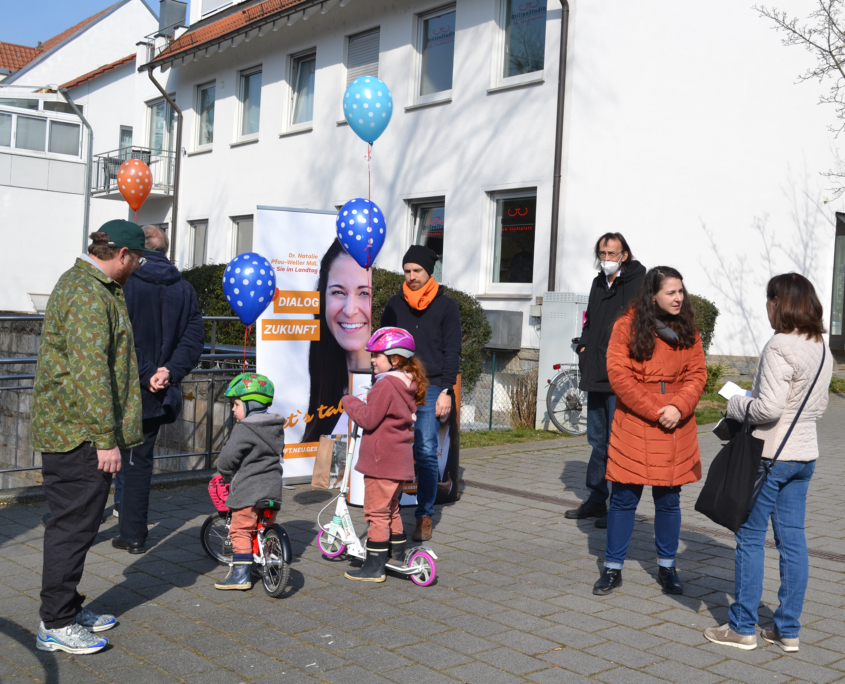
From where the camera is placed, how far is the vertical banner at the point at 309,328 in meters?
7.60

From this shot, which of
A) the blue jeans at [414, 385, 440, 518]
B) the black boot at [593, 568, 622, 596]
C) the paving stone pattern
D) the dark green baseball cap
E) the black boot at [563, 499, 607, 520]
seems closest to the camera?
the paving stone pattern

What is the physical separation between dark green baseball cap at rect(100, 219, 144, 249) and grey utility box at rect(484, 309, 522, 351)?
32.6 ft

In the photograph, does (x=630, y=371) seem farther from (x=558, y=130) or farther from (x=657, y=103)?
(x=657, y=103)

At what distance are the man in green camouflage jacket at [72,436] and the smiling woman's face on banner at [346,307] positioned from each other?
3.79 metres

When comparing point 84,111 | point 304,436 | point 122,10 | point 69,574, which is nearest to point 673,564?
point 69,574

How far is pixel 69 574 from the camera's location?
399 cm

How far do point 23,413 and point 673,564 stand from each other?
33.9 feet

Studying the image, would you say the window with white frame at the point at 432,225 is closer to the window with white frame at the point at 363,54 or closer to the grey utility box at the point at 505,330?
the grey utility box at the point at 505,330

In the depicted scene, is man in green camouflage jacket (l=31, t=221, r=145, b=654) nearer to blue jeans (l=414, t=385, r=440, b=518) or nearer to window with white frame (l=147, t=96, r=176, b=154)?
blue jeans (l=414, t=385, r=440, b=518)

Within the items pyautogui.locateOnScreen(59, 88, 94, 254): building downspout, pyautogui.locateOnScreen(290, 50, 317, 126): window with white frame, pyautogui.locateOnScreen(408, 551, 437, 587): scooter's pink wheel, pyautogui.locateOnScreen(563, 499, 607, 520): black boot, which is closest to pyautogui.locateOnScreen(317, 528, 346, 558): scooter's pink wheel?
pyautogui.locateOnScreen(408, 551, 437, 587): scooter's pink wheel

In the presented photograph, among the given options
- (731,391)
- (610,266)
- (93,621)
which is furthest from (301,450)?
(731,391)

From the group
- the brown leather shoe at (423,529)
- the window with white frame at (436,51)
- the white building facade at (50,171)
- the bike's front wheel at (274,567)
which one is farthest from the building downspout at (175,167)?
the bike's front wheel at (274,567)

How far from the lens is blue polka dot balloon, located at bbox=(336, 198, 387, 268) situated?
720 cm

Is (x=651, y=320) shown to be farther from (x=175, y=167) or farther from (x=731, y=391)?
(x=175, y=167)
